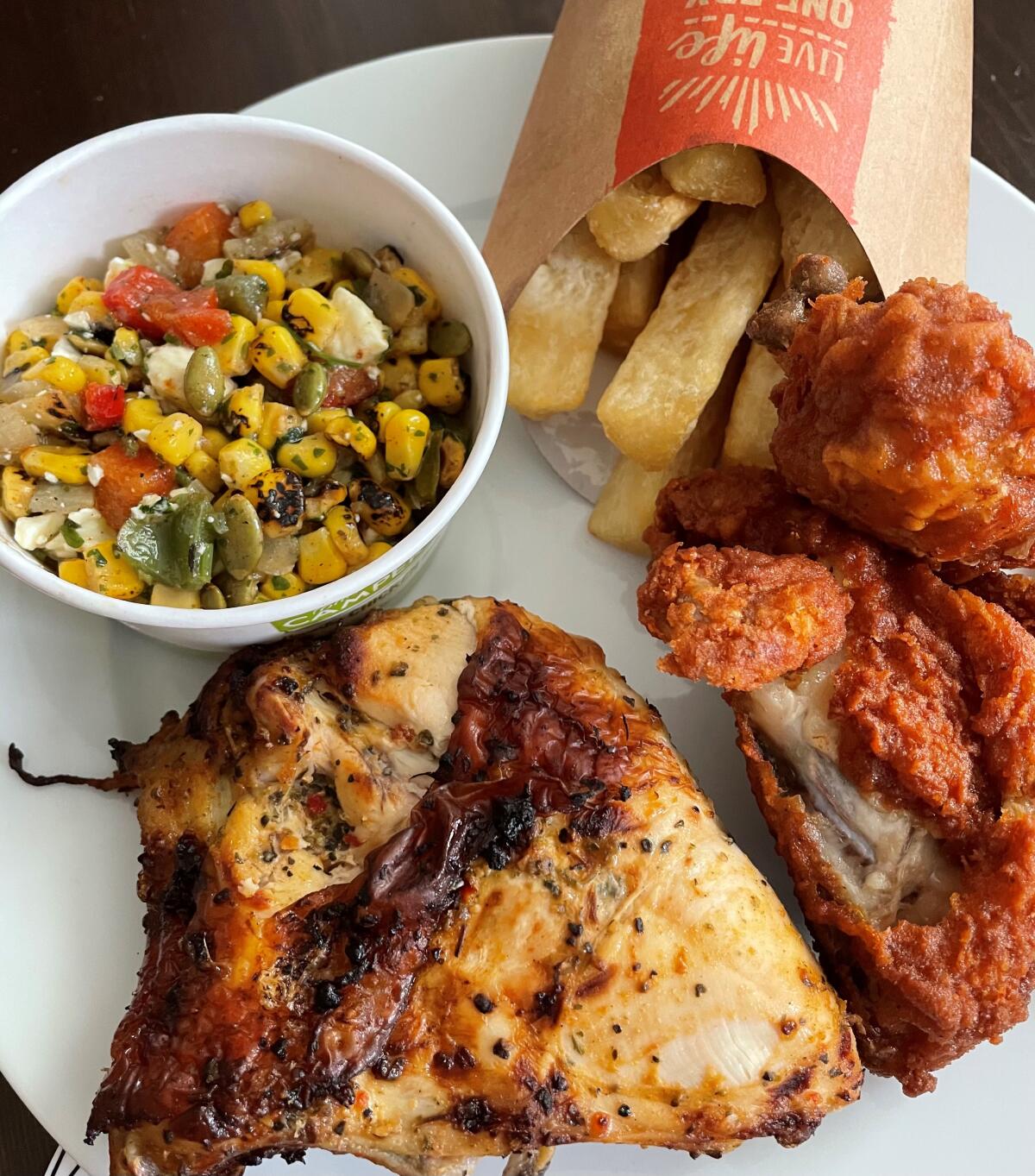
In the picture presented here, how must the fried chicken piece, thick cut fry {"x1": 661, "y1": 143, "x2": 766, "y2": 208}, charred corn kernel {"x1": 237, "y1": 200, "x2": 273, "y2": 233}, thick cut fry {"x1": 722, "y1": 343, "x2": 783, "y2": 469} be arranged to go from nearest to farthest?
the fried chicken piece → thick cut fry {"x1": 661, "y1": 143, "x2": 766, "y2": 208} → thick cut fry {"x1": 722, "y1": 343, "x2": 783, "y2": 469} → charred corn kernel {"x1": 237, "y1": 200, "x2": 273, "y2": 233}

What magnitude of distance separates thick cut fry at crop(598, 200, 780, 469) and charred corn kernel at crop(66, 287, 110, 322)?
1122mm

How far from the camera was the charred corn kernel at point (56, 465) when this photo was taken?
2213 mm

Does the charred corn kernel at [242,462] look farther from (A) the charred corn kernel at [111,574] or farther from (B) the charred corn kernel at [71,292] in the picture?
(B) the charred corn kernel at [71,292]

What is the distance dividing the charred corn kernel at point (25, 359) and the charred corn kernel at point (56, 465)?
7.8 inches

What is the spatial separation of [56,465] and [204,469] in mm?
300

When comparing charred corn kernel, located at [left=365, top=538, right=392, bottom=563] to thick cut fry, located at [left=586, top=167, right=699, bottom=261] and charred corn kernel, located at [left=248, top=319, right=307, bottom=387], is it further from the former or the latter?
thick cut fry, located at [left=586, top=167, right=699, bottom=261]

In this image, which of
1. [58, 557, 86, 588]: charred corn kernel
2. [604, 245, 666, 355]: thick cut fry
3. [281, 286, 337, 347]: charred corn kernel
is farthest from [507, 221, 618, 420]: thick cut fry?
[58, 557, 86, 588]: charred corn kernel

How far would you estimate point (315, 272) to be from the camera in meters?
2.48

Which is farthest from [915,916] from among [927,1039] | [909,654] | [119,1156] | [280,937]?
[119,1156]

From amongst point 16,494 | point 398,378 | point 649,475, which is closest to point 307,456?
point 398,378

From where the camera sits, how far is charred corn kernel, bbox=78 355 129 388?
2273mm

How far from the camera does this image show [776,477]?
2.30 metres

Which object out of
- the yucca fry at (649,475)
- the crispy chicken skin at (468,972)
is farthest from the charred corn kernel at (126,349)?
the yucca fry at (649,475)

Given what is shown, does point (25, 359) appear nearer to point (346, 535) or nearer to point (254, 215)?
point (254, 215)
